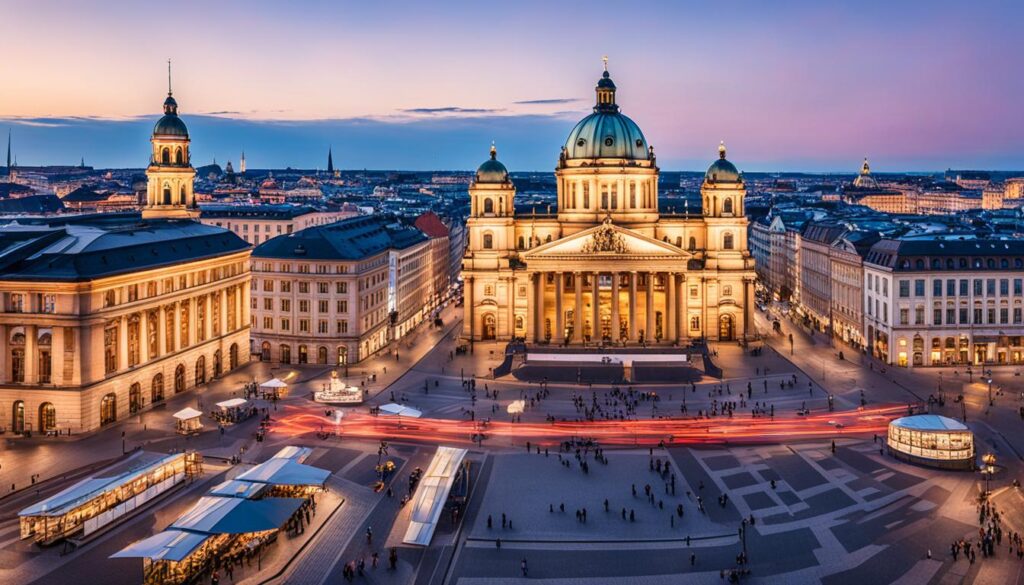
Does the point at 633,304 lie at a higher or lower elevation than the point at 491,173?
lower

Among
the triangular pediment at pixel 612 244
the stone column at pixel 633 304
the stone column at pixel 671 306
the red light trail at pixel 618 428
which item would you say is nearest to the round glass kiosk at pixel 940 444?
the red light trail at pixel 618 428

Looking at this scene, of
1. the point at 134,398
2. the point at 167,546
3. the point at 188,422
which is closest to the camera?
the point at 167,546

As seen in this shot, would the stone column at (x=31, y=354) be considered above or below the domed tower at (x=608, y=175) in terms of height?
below

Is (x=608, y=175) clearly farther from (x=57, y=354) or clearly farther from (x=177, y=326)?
(x=57, y=354)

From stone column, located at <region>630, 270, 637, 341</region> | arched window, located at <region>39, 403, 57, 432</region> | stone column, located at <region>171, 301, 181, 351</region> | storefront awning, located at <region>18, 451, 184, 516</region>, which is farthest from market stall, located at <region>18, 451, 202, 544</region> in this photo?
stone column, located at <region>630, 270, 637, 341</region>

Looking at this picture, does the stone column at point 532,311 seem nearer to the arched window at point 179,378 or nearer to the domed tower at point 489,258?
the domed tower at point 489,258

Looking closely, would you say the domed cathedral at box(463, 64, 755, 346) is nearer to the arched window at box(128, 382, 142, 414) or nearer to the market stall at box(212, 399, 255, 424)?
the market stall at box(212, 399, 255, 424)

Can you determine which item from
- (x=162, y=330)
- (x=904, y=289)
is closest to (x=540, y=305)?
(x=904, y=289)
